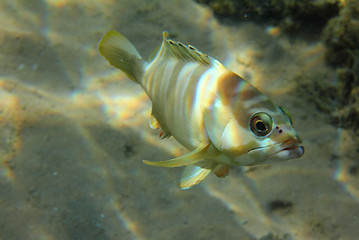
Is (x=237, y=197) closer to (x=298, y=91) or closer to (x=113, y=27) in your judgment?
(x=298, y=91)

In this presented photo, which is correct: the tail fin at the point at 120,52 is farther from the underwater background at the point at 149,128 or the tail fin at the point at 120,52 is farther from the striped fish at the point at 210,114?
the underwater background at the point at 149,128

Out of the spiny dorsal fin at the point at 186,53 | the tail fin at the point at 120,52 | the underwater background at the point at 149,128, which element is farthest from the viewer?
the underwater background at the point at 149,128

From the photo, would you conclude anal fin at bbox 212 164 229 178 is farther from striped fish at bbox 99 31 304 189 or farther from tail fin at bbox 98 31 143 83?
tail fin at bbox 98 31 143 83

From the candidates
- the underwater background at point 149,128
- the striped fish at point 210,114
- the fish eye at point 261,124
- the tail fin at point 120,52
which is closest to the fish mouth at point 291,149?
the striped fish at point 210,114

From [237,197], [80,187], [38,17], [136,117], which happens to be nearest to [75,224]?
[80,187]

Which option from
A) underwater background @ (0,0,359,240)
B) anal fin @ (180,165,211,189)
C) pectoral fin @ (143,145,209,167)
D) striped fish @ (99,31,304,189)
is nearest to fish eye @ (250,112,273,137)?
striped fish @ (99,31,304,189)
